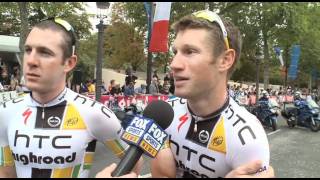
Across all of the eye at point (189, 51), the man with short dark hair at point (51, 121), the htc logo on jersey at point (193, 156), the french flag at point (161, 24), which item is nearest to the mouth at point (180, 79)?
the eye at point (189, 51)

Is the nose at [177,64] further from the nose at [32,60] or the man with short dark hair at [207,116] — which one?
the nose at [32,60]

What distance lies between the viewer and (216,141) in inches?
96.3

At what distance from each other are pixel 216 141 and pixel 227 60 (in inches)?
15.8

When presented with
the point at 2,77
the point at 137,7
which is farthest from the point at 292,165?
the point at 137,7

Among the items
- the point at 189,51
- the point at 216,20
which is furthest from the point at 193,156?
the point at 216,20

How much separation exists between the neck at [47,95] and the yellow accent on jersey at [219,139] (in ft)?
3.04

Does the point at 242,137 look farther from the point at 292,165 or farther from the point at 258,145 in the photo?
the point at 292,165

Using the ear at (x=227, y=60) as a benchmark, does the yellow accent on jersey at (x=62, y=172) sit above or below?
below

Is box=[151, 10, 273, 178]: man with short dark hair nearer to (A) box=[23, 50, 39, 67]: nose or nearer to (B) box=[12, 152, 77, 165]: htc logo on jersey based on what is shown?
(B) box=[12, 152, 77, 165]: htc logo on jersey

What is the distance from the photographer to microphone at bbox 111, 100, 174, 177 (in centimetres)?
176

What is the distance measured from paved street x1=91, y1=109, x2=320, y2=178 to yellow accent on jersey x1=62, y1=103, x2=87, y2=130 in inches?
172

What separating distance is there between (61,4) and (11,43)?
874 cm

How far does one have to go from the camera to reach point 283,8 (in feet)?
90.5

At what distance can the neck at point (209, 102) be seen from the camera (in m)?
2.45
